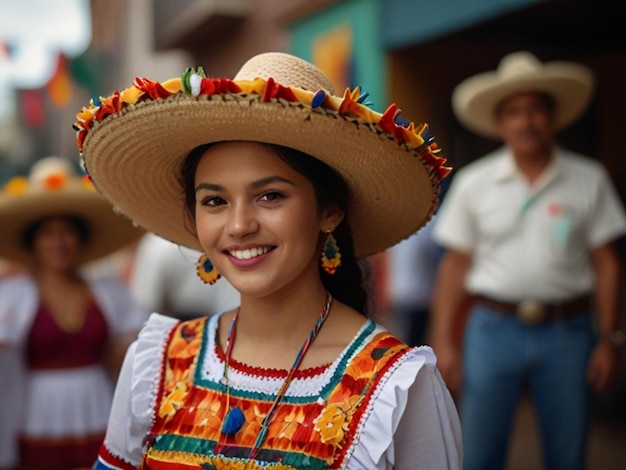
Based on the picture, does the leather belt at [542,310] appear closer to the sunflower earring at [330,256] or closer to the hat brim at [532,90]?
the hat brim at [532,90]

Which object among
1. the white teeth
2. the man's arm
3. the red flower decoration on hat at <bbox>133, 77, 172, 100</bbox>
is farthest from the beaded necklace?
the man's arm

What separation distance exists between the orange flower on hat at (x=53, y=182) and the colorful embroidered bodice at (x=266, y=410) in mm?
2345

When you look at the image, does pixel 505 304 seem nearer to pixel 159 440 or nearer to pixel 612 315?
pixel 612 315

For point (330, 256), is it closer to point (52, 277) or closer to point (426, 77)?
point (52, 277)

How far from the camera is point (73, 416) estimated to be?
3.92 m

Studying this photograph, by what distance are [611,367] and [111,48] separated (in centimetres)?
1909

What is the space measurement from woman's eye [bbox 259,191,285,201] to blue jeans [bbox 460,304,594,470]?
7.16ft

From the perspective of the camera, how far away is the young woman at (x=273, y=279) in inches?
66.5

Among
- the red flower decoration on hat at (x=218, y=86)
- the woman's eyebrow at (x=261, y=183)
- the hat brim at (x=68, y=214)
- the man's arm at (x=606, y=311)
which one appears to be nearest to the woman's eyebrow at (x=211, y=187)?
the woman's eyebrow at (x=261, y=183)

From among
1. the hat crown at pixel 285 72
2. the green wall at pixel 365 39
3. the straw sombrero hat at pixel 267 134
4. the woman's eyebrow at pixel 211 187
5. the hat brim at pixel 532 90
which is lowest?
the woman's eyebrow at pixel 211 187

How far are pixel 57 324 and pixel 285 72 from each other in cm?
265

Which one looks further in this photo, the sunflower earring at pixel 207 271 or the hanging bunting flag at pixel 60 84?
the hanging bunting flag at pixel 60 84

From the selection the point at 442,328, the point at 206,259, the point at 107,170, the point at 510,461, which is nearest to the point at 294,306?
the point at 206,259

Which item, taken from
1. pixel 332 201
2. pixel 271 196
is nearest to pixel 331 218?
pixel 332 201
